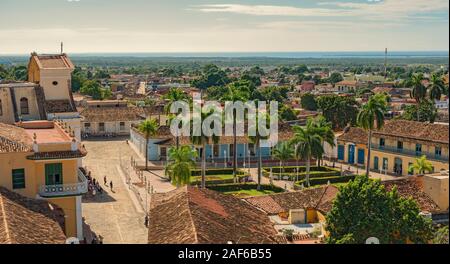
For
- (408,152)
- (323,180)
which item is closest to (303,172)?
(323,180)

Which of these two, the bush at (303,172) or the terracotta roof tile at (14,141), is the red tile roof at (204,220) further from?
the bush at (303,172)

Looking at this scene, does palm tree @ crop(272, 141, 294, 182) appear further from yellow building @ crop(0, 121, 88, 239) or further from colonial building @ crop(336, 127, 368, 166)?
yellow building @ crop(0, 121, 88, 239)

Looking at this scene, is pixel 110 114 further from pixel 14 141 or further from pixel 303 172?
pixel 14 141

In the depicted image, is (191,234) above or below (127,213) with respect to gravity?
above

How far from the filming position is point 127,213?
2858 cm

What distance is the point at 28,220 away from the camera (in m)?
17.3

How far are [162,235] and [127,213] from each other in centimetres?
1382

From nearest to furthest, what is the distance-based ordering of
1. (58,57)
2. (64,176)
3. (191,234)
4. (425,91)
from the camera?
(191,234) → (64,176) → (58,57) → (425,91)

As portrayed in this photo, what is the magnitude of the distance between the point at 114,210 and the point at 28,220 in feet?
39.0

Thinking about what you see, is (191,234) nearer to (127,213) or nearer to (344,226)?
(344,226)

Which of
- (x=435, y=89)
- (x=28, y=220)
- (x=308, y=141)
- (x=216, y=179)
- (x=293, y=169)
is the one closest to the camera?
(x=28, y=220)
